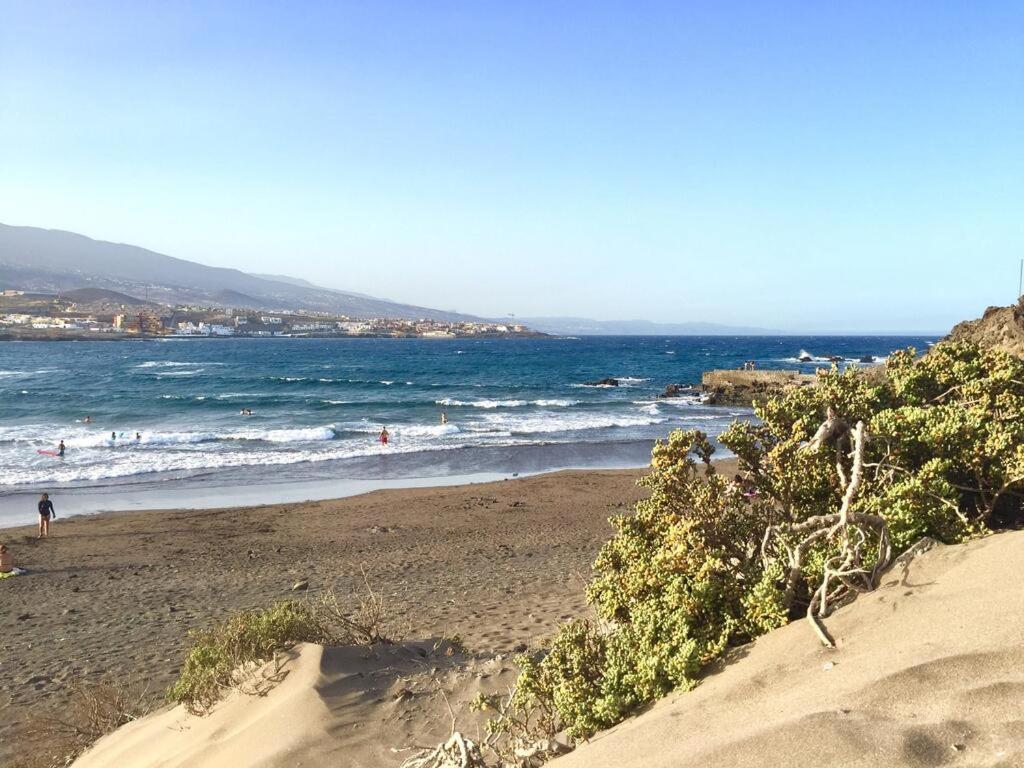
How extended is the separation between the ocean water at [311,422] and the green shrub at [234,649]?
57.0ft

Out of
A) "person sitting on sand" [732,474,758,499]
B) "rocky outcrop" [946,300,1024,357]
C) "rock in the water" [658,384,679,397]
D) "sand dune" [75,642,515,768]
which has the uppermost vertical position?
"rocky outcrop" [946,300,1024,357]

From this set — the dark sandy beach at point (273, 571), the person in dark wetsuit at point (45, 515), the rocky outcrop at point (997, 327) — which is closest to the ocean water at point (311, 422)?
the dark sandy beach at point (273, 571)

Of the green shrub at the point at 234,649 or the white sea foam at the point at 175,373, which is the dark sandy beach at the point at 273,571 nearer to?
the green shrub at the point at 234,649

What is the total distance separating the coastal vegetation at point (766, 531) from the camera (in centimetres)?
369

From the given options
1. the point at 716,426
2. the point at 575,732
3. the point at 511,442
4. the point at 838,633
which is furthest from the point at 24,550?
the point at 716,426

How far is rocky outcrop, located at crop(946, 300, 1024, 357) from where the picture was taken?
2396 cm

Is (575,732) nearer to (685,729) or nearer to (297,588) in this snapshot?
(685,729)

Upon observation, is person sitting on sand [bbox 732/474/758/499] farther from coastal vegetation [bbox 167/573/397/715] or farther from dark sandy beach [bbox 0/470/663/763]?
dark sandy beach [bbox 0/470/663/763]

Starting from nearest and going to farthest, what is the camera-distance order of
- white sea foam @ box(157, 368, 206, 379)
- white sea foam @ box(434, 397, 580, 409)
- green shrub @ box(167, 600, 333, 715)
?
green shrub @ box(167, 600, 333, 715), white sea foam @ box(434, 397, 580, 409), white sea foam @ box(157, 368, 206, 379)

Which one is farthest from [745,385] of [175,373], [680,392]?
[175,373]

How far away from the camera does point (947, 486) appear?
3.99 m

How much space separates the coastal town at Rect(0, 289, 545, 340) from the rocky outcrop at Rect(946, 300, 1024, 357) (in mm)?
131340

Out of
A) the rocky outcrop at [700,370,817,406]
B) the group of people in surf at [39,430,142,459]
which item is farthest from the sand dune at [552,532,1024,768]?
the rocky outcrop at [700,370,817,406]

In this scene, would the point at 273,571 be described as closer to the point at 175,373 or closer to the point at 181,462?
the point at 181,462
